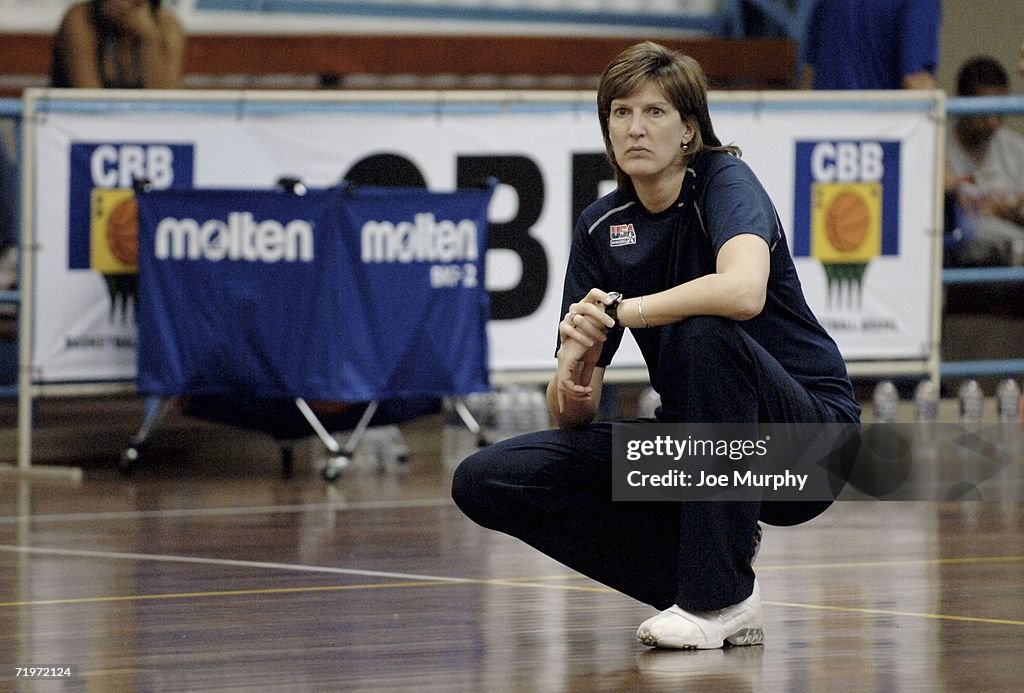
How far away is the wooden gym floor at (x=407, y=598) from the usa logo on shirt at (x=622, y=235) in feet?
2.86

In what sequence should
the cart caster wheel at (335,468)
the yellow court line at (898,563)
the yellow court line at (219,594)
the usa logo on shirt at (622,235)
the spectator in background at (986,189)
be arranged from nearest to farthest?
1. the usa logo on shirt at (622,235)
2. the yellow court line at (219,594)
3. the yellow court line at (898,563)
4. the cart caster wheel at (335,468)
5. the spectator in background at (986,189)

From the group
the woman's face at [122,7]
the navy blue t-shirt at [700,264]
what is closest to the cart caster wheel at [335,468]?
the woman's face at [122,7]

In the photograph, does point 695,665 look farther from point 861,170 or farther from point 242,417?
point 861,170

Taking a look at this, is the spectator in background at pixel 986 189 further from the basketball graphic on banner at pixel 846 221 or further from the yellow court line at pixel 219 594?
the yellow court line at pixel 219 594

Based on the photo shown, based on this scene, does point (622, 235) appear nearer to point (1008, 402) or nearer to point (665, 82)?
point (665, 82)


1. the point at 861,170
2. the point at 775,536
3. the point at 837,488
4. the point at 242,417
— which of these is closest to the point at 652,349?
the point at 837,488

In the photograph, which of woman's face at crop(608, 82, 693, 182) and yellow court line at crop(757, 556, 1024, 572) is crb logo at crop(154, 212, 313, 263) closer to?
yellow court line at crop(757, 556, 1024, 572)

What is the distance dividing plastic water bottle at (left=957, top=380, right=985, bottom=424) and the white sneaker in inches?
160

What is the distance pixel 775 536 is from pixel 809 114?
8.33 ft

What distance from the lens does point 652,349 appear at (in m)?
4.11

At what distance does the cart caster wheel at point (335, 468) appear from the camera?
7.12 metres

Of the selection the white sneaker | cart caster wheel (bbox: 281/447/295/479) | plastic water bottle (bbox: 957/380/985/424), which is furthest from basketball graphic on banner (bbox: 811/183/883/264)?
the white sneaker

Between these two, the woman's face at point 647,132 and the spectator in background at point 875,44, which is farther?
the spectator in background at point 875,44

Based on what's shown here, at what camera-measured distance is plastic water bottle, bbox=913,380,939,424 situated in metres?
7.89
